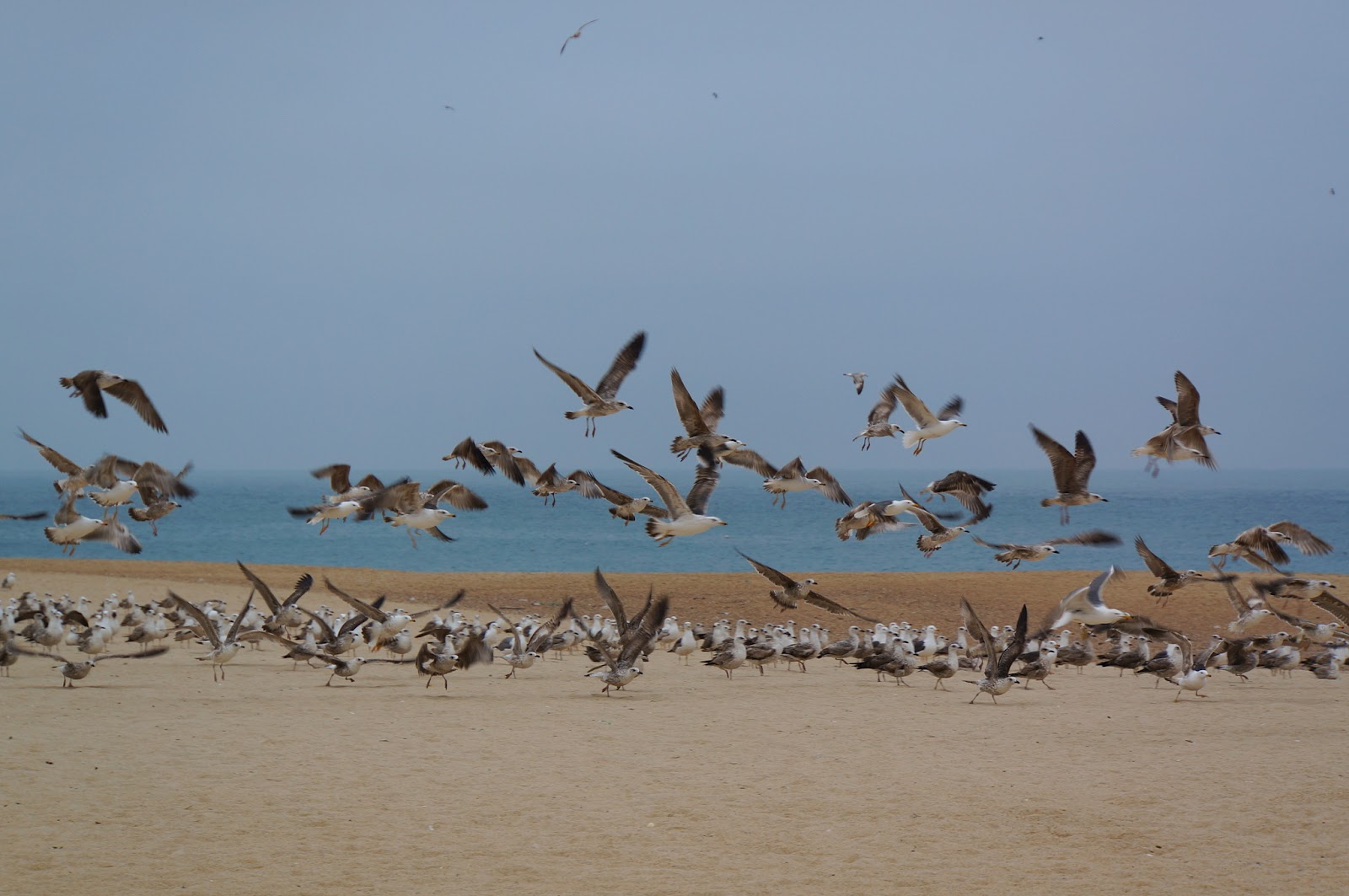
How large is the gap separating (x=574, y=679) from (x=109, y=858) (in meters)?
9.25

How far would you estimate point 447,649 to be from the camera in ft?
50.4

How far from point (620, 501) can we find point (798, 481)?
7.72 feet

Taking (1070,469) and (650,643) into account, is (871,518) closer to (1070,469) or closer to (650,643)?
(1070,469)

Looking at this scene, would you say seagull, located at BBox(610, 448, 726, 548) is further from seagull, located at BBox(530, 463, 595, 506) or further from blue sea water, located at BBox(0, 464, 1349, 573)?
blue sea water, located at BBox(0, 464, 1349, 573)

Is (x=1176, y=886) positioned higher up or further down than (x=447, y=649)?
further down

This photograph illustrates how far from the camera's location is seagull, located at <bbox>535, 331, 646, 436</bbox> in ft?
44.6

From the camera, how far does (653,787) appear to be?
386 inches

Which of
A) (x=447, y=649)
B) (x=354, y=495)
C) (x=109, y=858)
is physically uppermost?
(x=354, y=495)

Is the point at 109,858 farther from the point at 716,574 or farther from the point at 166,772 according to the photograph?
the point at 716,574

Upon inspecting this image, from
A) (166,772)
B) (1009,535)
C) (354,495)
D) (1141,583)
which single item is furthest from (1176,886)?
(1009,535)

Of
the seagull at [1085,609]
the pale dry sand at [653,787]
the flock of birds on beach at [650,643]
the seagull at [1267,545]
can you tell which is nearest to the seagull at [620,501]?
the flock of birds on beach at [650,643]

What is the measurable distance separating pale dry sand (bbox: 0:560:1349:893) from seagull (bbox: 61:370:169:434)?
3.21 metres

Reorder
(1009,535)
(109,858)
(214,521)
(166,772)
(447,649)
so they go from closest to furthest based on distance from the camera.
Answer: (109,858) < (166,772) < (447,649) < (1009,535) < (214,521)

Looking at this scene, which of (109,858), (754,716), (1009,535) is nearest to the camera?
(109,858)
